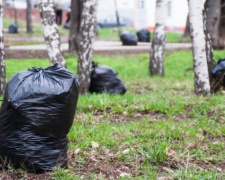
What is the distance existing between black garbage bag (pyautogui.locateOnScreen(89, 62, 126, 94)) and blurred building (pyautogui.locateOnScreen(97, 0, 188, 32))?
3622 cm

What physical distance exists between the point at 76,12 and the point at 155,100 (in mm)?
9885

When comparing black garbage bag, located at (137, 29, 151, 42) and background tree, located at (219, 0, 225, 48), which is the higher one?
background tree, located at (219, 0, 225, 48)

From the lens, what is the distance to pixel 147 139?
17.4ft

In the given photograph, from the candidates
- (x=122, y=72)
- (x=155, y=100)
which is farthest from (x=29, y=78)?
(x=122, y=72)

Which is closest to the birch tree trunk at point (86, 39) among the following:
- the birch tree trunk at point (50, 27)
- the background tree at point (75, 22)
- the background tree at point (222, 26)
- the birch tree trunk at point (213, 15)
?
the birch tree trunk at point (50, 27)

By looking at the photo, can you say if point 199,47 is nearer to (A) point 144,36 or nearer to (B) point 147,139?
(B) point 147,139

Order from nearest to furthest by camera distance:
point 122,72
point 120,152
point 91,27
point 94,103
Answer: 1. point 120,152
2. point 94,103
3. point 91,27
4. point 122,72

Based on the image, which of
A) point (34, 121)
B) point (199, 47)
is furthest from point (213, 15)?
point (34, 121)

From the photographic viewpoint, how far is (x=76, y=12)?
1667 cm

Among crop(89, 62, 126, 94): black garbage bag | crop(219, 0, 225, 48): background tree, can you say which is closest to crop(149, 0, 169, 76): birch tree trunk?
crop(89, 62, 126, 94): black garbage bag

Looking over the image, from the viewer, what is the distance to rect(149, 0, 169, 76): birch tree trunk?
11.0 meters

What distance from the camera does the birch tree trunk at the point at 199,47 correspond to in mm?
7469

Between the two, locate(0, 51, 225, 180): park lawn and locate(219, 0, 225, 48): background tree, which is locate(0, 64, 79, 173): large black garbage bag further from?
locate(219, 0, 225, 48): background tree

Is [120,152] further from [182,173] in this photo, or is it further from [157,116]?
[157,116]
